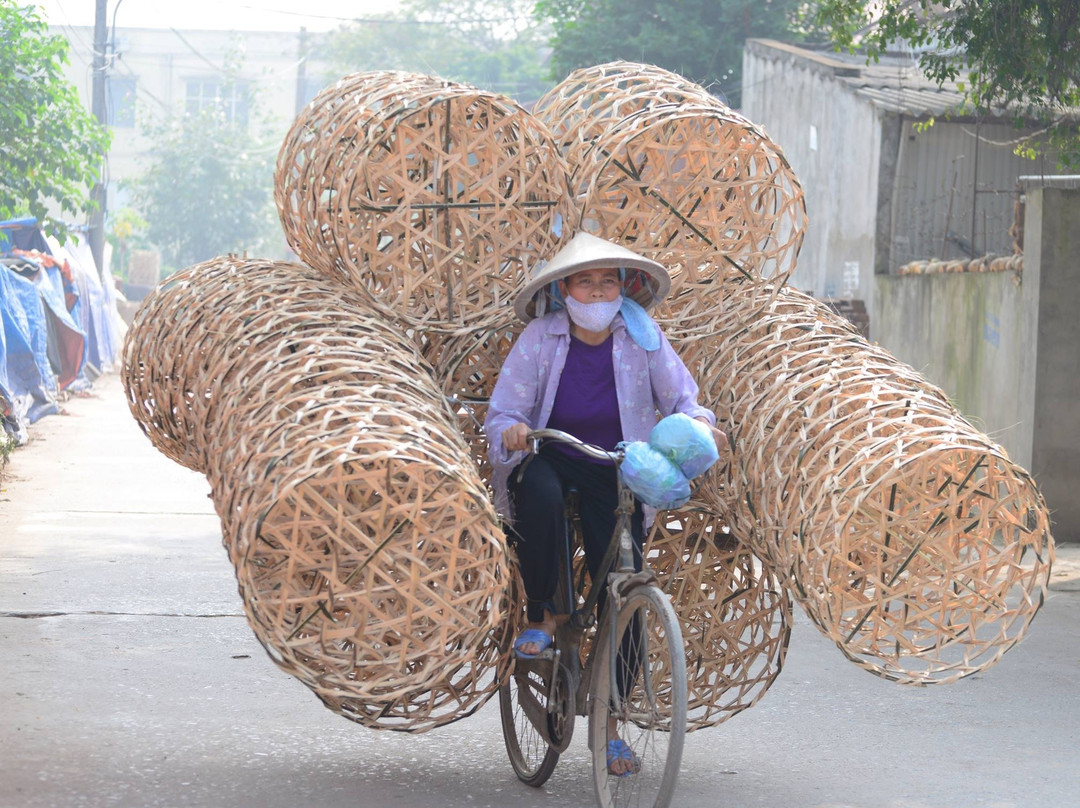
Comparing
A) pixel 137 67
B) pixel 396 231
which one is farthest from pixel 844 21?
pixel 137 67

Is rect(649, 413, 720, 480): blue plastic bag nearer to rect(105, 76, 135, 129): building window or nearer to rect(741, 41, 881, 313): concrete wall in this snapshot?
rect(741, 41, 881, 313): concrete wall

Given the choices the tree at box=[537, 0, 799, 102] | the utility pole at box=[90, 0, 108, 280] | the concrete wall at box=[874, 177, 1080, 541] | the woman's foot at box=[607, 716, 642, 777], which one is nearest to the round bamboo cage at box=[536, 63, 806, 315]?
the woman's foot at box=[607, 716, 642, 777]

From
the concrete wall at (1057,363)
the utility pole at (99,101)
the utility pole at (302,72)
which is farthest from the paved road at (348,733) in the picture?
the utility pole at (302,72)

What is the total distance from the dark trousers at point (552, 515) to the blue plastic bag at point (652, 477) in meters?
0.31

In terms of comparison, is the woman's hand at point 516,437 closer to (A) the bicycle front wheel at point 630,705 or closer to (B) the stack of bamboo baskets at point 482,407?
(B) the stack of bamboo baskets at point 482,407

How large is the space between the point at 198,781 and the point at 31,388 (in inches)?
479

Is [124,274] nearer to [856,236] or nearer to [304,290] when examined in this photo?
[856,236]

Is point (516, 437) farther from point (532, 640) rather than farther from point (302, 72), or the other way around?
point (302, 72)

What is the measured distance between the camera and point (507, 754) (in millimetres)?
5059

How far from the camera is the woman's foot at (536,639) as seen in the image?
439 cm

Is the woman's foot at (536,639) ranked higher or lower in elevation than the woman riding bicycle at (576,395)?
lower

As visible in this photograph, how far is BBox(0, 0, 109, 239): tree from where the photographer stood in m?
14.8

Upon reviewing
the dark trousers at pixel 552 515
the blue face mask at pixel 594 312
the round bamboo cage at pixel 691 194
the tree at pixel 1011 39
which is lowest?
the dark trousers at pixel 552 515

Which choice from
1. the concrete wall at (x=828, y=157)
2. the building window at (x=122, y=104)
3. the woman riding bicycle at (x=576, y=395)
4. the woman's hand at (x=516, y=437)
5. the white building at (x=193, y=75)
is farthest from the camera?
the building window at (x=122, y=104)
